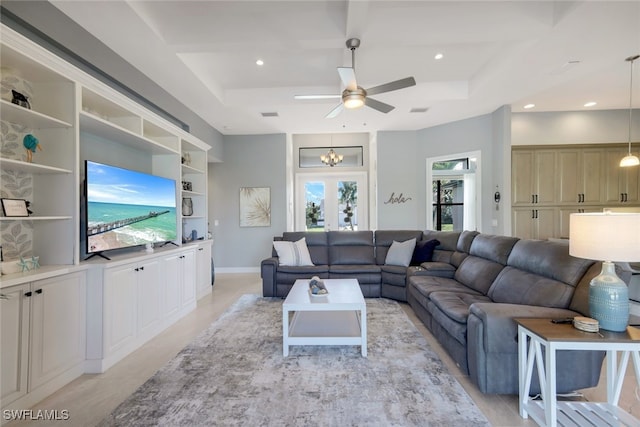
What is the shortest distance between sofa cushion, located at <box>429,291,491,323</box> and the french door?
4265 millimetres

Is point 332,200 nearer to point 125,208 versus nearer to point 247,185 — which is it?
point 247,185

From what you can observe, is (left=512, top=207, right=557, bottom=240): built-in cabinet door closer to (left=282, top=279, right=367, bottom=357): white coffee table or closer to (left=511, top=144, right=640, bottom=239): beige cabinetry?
(left=511, top=144, right=640, bottom=239): beige cabinetry

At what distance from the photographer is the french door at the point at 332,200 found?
6984mm

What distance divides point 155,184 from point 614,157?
7613 mm

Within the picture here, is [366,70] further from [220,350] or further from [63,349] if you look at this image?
[63,349]

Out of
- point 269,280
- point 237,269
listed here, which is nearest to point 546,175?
point 269,280

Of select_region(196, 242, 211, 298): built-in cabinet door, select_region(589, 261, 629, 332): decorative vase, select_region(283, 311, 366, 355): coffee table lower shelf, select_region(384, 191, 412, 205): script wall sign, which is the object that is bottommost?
select_region(283, 311, 366, 355): coffee table lower shelf

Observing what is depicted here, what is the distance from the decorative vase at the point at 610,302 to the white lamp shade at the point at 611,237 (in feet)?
0.44

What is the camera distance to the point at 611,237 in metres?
1.55

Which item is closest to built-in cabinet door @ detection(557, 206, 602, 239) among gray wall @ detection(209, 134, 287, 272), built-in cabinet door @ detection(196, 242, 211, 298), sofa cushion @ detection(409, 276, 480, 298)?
sofa cushion @ detection(409, 276, 480, 298)

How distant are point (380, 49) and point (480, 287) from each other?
297 centimetres

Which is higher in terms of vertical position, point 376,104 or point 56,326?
point 376,104

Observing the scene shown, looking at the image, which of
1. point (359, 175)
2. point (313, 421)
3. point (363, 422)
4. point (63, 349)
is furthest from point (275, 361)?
point (359, 175)

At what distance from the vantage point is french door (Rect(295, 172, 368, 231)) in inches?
275
